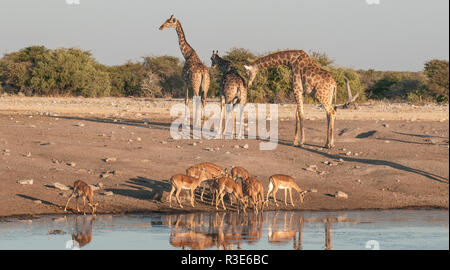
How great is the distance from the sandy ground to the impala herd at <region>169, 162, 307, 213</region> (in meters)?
0.35

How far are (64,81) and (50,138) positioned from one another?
22.5m

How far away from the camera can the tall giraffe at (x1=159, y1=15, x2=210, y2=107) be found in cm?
2214

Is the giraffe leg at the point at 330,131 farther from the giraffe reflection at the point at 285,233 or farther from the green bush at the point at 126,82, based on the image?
the green bush at the point at 126,82

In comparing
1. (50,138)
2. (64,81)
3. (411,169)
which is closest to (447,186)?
(411,169)

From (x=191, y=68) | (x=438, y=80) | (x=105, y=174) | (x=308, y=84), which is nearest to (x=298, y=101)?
(x=308, y=84)

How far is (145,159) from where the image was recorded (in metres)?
16.8

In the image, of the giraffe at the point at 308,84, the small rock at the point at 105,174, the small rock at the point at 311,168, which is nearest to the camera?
the small rock at the point at 105,174

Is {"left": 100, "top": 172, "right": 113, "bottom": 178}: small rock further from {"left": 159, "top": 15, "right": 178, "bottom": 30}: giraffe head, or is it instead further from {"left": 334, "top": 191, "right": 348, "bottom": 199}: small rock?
{"left": 159, "top": 15, "right": 178, "bottom": 30}: giraffe head

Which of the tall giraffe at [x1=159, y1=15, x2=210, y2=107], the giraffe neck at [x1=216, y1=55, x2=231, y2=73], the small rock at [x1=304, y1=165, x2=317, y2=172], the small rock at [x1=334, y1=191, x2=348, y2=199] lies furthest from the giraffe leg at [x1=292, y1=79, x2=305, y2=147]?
the small rock at [x1=334, y1=191, x2=348, y2=199]

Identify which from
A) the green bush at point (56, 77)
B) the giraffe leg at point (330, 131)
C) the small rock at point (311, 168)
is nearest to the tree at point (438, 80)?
the green bush at point (56, 77)

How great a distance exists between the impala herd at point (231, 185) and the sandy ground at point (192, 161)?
35 cm

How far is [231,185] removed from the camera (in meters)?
13.3

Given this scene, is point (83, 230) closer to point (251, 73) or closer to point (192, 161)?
point (192, 161)

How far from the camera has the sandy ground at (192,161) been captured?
14000 millimetres
